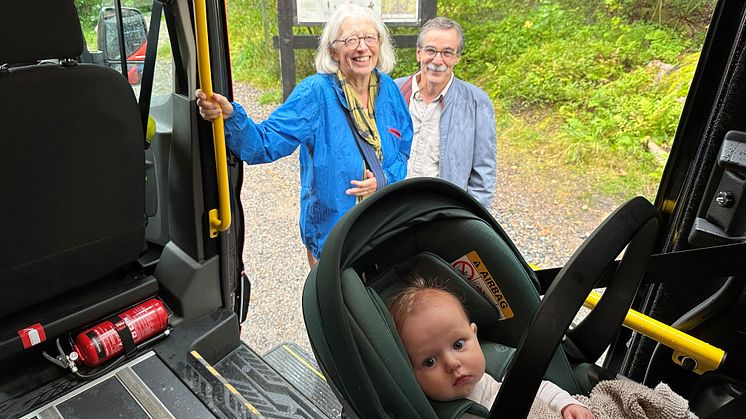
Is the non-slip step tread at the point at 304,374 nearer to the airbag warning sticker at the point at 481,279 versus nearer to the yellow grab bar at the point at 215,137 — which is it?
the yellow grab bar at the point at 215,137

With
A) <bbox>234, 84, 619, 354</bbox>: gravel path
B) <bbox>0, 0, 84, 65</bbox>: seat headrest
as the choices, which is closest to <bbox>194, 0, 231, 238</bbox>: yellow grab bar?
<bbox>0, 0, 84, 65</bbox>: seat headrest

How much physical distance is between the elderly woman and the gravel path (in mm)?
880

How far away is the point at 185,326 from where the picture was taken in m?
2.21

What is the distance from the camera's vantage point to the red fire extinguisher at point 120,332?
75.7 inches

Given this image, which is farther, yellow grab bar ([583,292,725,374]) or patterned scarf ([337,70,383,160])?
patterned scarf ([337,70,383,160])

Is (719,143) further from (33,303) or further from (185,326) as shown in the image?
(33,303)

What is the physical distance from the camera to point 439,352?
1177 mm

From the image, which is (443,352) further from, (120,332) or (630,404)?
(120,332)

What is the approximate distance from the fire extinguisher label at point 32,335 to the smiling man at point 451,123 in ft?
5.48

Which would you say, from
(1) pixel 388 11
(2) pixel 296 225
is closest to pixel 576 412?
(1) pixel 388 11

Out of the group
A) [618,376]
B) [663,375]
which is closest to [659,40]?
[663,375]

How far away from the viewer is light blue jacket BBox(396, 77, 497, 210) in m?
2.26

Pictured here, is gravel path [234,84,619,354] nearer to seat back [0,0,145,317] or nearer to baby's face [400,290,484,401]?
seat back [0,0,145,317]

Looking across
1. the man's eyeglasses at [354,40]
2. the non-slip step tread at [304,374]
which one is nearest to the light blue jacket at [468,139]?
the man's eyeglasses at [354,40]
